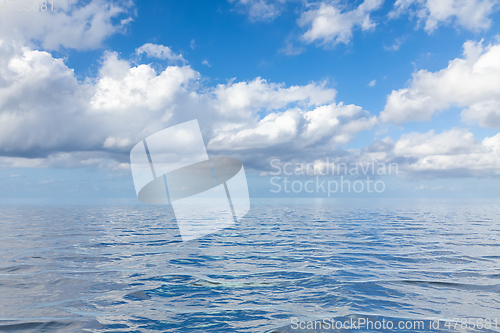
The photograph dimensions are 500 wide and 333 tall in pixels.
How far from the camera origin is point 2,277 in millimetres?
12688

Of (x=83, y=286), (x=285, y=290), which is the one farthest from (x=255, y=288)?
(x=83, y=286)

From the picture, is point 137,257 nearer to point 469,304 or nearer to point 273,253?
point 273,253

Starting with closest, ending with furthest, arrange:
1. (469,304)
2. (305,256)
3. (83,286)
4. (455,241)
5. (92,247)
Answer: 1. (469,304)
2. (83,286)
3. (305,256)
4. (92,247)
5. (455,241)

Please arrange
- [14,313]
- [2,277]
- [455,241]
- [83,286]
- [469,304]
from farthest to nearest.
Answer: [455,241] → [2,277] → [83,286] → [469,304] → [14,313]

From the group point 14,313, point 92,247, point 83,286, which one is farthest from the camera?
point 92,247

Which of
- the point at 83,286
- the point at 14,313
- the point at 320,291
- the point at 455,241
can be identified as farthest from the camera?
the point at 455,241

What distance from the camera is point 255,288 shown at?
11.3 m

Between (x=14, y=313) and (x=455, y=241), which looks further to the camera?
(x=455, y=241)

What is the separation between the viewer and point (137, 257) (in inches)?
686

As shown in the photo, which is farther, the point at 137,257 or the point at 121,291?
the point at 137,257

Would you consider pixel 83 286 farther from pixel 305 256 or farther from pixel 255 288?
pixel 305 256

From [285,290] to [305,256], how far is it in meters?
6.57

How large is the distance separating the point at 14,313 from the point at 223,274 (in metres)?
7.37

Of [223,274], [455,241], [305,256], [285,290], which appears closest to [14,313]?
[223,274]
